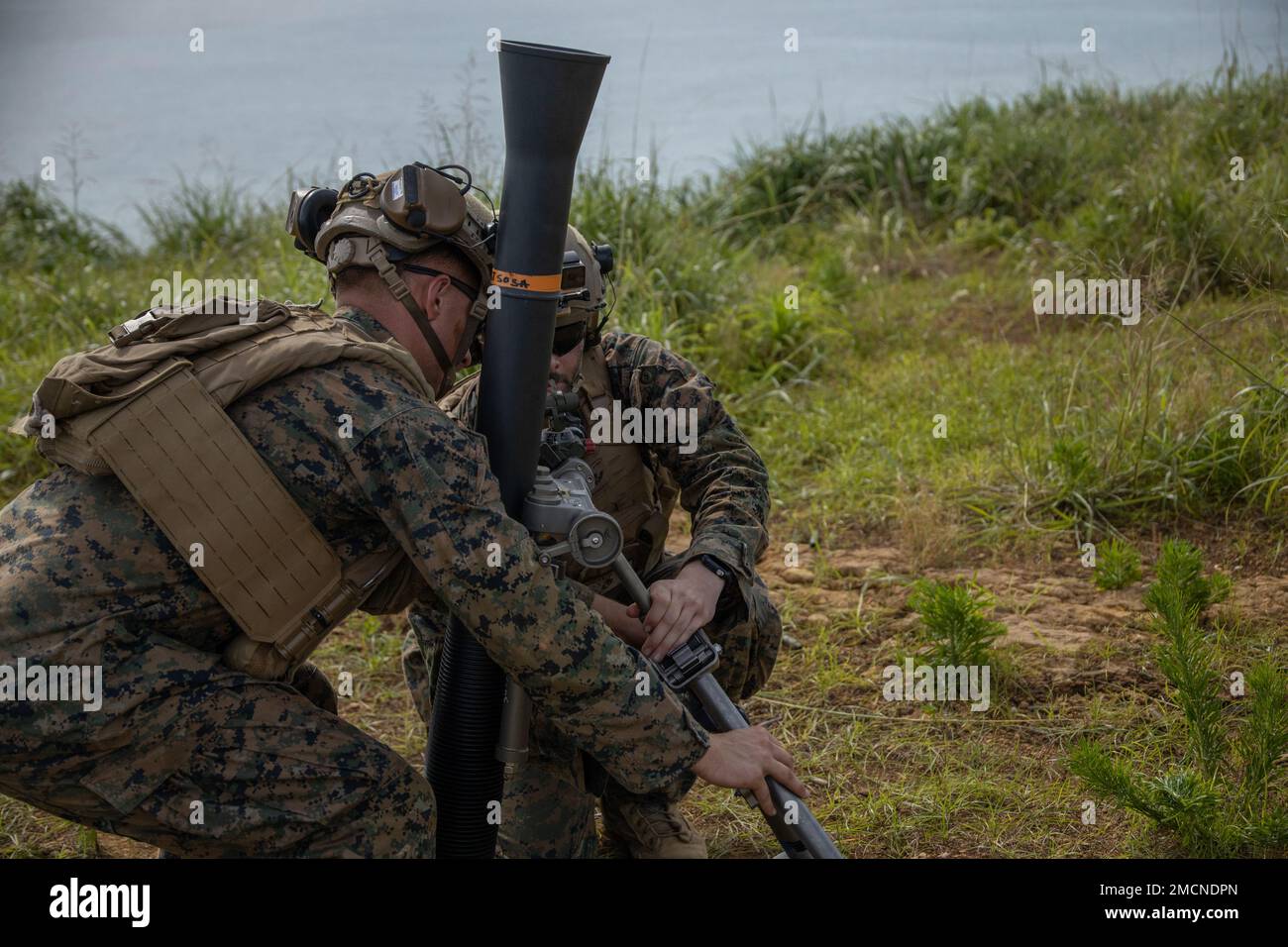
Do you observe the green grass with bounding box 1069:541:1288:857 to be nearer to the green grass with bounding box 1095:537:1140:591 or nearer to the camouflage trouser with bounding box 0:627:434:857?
the green grass with bounding box 1095:537:1140:591

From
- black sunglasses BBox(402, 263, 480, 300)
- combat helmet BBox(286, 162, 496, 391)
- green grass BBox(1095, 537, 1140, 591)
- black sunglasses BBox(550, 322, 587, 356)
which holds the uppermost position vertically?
combat helmet BBox(286, 162, 496, 391)

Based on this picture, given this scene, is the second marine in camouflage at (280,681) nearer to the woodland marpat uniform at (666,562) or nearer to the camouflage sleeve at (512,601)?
the camouflage sleeve at (512,601)

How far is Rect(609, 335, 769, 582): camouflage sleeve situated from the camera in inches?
141

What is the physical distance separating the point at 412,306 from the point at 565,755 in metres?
1.38

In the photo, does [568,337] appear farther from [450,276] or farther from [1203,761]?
[1203,761]

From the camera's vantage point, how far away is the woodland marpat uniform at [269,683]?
2.48 meters

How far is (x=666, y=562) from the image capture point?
365 centimetres

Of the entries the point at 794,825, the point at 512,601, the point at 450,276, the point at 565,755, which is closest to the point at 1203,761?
the point at 794,825

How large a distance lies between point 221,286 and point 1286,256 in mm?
5446

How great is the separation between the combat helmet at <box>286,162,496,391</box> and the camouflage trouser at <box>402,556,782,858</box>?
95 cm

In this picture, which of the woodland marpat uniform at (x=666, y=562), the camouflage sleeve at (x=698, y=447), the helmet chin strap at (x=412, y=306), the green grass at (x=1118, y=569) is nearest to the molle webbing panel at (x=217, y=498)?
the helmet chin strap at (x=412, y=306)

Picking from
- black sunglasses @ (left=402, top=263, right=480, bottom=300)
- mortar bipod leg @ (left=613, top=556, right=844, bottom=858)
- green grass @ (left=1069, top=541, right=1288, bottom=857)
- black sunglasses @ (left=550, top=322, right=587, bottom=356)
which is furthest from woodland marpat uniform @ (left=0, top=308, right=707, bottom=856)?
green grass @ (left=1069, top=541, right=1288, bottom=857)
